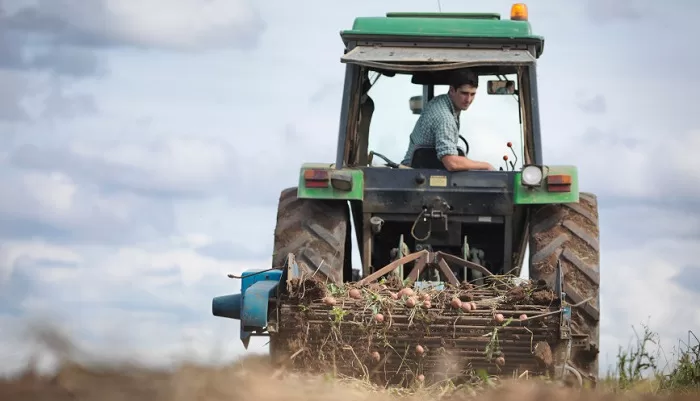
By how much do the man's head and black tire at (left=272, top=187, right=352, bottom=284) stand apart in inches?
45.0

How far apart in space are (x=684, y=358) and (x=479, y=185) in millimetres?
1894

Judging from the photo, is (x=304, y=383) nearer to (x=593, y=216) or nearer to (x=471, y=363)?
(x=471, y=363)

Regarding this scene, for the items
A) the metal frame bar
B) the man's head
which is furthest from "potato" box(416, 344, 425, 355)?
the man's head

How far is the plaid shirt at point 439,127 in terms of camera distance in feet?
28.5

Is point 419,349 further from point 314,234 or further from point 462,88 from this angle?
point 462,88

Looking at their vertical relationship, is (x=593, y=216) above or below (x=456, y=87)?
below

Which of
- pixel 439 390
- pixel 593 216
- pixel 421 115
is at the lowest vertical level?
pixel 439 390

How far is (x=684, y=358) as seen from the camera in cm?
877

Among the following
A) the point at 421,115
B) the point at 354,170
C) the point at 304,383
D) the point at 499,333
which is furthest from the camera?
the point at 421,115

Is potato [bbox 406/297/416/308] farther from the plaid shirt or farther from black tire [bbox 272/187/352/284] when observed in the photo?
the plaid shirt

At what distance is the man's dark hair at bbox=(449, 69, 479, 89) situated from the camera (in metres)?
8.92

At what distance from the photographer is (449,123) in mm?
8781

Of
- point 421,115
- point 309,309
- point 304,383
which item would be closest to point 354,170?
point 421,115

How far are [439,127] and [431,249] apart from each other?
2.82 feet
